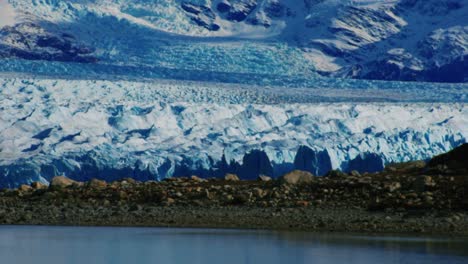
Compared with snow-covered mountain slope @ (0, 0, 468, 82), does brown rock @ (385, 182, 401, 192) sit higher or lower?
lower

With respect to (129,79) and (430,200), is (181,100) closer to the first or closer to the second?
(129,79)

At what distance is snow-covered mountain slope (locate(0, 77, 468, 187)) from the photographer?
3578cm

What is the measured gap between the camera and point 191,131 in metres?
39.9

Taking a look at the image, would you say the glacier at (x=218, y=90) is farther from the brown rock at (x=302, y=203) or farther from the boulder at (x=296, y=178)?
the brown rock at (x=302, y=203)

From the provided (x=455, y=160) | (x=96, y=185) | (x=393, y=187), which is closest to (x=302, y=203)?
(x=393, y=187)

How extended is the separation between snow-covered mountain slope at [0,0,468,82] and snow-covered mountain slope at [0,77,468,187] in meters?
13.9

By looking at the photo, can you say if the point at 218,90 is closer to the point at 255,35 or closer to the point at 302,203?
the point at 302,203

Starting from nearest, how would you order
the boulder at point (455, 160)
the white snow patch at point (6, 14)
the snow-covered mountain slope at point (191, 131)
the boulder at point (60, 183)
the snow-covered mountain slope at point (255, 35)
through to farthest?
1. the boulder at point (455, 160)
2. the boulder at point (60, 183)
3. the snow-covered mountain slope at point (191, 131)
4. the snow-covered mountain slope at point (255, 35)
5. the white snow patch at point (6, 14)

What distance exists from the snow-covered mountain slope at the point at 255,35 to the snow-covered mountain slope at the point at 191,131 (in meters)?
13.9

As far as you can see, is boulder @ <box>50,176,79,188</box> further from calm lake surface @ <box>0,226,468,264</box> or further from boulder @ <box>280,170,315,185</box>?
calm lake surface @ <box>0,226,468,264</box>

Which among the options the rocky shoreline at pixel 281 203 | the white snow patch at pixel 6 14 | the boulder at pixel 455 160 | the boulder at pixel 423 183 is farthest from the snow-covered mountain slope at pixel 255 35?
the boulder at pixel 423 183

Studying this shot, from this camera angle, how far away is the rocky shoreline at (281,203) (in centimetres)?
1652

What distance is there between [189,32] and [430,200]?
51212 mm

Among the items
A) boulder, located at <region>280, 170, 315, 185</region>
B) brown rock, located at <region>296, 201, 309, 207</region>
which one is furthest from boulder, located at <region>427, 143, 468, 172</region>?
brown rock, located at <region>296, 201, 309, 207</region>
